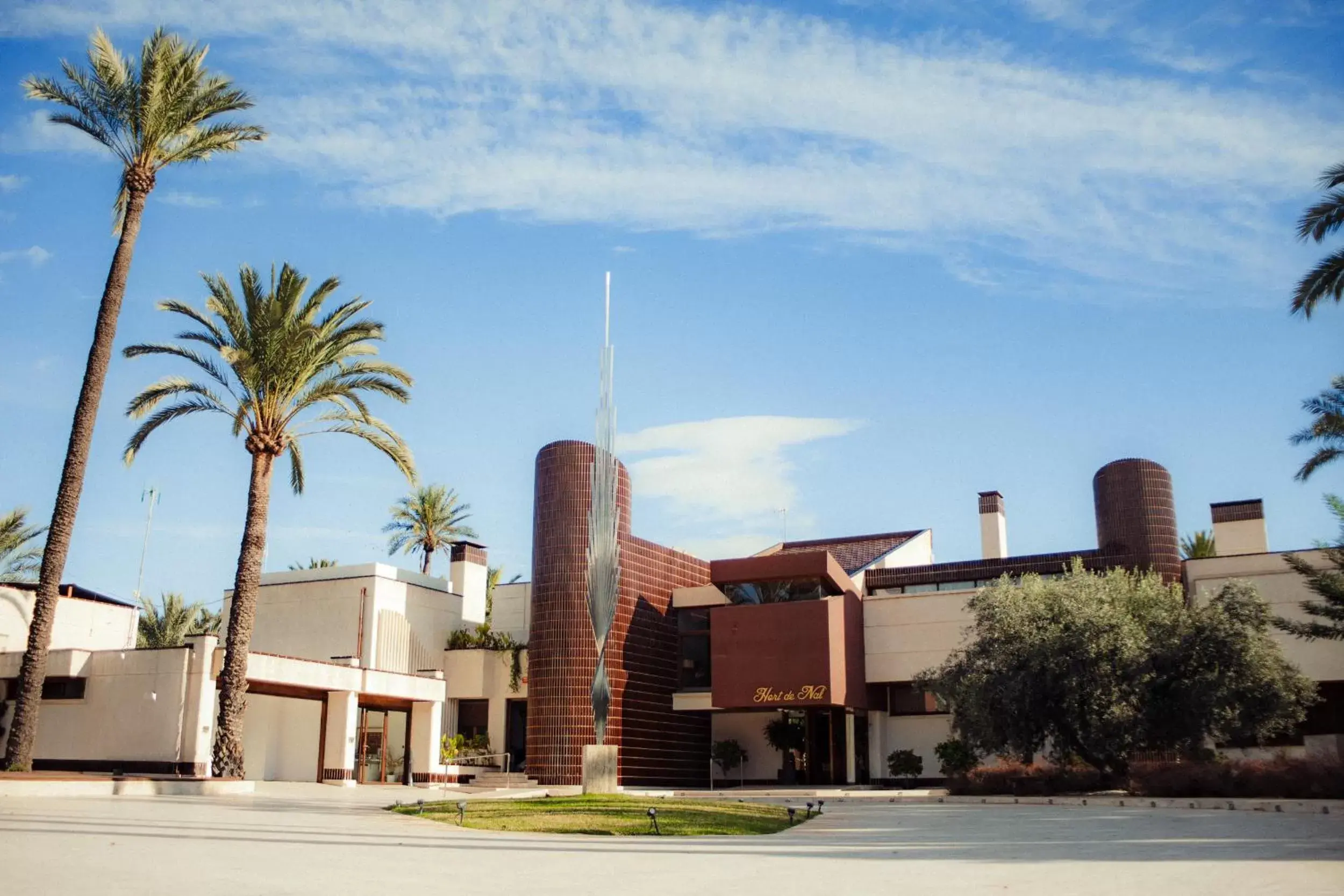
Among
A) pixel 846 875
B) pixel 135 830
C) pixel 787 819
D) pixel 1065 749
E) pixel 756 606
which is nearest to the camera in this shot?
pixel 846 875

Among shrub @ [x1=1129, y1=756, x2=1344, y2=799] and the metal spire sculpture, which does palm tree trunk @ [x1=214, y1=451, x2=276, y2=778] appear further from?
shrub @ [x1=1129, y1=756, x2=1344, y2=799]

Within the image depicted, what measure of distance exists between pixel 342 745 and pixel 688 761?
11.4 meters

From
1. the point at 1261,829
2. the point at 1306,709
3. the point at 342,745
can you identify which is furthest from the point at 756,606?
the point at 1261,829

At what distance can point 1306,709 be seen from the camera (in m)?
30.8

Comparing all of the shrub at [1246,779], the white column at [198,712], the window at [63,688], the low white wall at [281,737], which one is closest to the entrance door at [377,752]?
the low white wall at [281,737]

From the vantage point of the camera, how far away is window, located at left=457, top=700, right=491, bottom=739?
36156 millimetres

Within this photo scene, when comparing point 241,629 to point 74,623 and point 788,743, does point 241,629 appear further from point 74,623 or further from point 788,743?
point 788,743

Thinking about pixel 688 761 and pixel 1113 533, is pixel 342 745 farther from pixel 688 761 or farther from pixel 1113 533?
pixel 1113 533

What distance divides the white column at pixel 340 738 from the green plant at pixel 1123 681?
610 inches

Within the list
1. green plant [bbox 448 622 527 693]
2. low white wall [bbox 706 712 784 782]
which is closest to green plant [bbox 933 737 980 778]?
low white wall [bbox 706 712 784 782]

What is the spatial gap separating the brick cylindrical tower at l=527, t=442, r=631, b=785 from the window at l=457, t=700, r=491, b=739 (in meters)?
3.18

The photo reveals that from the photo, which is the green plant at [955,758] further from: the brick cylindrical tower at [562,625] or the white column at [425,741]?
the white column at [425,741]

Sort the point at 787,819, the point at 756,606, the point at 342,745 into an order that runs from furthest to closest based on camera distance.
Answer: the point at 756,606, the point at 342,745, the point at 787,819

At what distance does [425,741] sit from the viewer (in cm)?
3241
